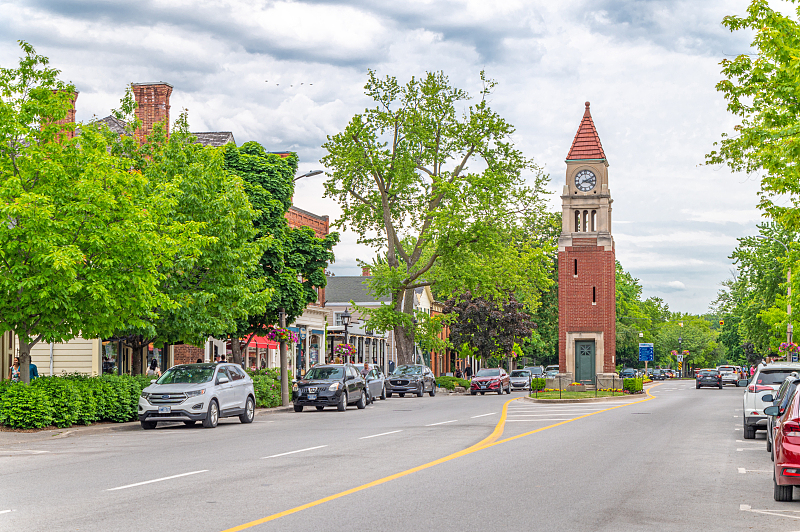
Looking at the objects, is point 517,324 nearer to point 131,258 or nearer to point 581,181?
point 581,181

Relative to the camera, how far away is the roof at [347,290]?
7650cm

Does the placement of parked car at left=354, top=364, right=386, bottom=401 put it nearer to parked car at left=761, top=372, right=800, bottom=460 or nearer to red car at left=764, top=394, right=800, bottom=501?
A: parked car at left=761, top=372, right=800, bottom=460

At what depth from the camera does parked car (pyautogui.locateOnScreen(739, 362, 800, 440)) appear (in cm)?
1939

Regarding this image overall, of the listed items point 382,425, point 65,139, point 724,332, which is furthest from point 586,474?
point 724,332

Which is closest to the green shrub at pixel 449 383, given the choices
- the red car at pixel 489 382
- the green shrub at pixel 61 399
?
the red car at pixel 489 382

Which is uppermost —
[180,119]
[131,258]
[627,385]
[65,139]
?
[180,119]

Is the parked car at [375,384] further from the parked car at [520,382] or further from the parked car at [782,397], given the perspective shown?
the parked car at [782,397]

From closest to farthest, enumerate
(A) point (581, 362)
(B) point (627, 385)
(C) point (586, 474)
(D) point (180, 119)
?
1. (C) point (586, 474)
2. (D) point (180, 119)
3. (B) point (627, 385)
4. (A) point (581, 362)

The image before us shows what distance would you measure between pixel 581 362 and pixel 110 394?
4437 cm

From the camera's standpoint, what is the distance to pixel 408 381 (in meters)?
45.6

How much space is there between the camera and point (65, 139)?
2308 cm

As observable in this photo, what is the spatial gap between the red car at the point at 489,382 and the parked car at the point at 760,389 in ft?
103

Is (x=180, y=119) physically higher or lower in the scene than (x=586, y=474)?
higher

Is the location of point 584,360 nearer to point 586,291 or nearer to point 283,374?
point 586,291
